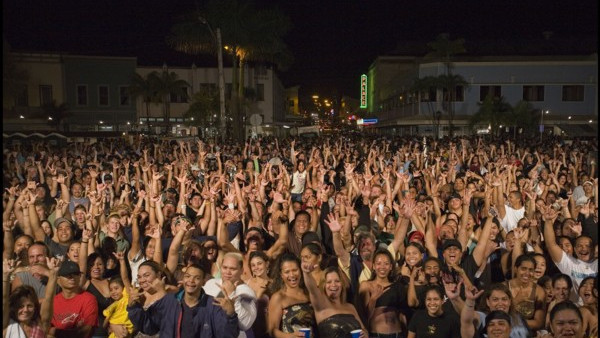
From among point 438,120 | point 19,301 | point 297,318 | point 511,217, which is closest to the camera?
point 19,301

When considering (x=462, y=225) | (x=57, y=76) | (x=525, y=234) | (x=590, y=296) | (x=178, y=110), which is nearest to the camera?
(x=590, y=296)

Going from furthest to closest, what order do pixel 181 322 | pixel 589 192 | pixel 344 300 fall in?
pixel 589 192 → pixel 344 300 → pixel 181 322

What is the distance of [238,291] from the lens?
4004 mm

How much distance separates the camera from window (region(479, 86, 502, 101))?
42844 mm

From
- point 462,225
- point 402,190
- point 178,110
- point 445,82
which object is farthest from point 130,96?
A: point 462,225

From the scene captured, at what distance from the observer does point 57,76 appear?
4603 cm

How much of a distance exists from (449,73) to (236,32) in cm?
2209

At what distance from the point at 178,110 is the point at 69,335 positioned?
47.1 m

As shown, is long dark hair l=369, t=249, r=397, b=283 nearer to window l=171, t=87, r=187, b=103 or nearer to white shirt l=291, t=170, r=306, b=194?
white shirt l=291, t=170, r=306, b=194

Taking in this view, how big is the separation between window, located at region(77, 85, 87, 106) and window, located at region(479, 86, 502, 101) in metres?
33.6

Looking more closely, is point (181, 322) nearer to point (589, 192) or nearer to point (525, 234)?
point (525, 234)

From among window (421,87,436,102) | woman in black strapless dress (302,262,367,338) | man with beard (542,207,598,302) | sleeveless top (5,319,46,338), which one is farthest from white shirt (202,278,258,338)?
window (421,87,436,102)

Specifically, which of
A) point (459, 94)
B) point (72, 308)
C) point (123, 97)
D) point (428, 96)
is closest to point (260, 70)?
point (123, 97)

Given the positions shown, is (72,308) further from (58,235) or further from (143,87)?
(143,87)
